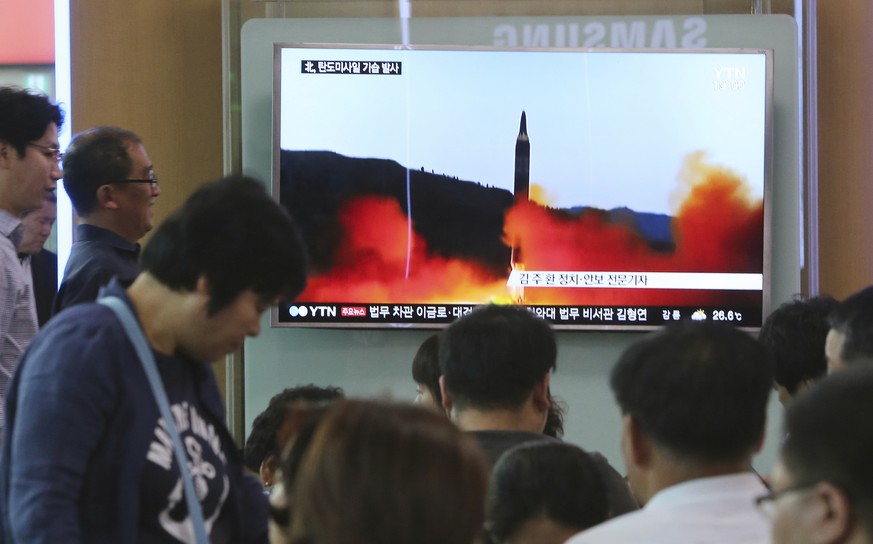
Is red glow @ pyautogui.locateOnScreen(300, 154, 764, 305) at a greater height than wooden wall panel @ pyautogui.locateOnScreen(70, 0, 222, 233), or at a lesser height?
lesser

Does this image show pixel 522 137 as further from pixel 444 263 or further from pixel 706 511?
pixel 706 511

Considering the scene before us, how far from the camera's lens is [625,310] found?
4594 mm

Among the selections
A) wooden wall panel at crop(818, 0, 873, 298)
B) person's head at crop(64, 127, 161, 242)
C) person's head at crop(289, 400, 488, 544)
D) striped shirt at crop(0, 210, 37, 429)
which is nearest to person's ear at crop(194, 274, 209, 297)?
person's head at crop(289, 400, 488, 544)

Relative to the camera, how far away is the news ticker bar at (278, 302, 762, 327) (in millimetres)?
4578

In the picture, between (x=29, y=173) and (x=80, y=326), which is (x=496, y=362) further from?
(x=29, y=173)

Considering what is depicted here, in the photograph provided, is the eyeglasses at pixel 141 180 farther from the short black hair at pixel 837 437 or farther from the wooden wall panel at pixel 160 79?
the short black hair at pixel 837 437

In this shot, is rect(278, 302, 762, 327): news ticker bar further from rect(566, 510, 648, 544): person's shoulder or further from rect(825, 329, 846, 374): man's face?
rect(566, 510, 648, 544): person's shoulder

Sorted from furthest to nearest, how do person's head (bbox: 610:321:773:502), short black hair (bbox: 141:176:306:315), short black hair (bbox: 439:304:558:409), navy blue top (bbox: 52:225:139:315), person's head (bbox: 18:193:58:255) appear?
person's head (bbox: 18:193:58:255) → navy blue top (bbox: 52:225:139:315) → short black hair (bbox: 439:304:558:409) → short black hair (bbox: 141:176:306:315) → person's head (bbox: 610:321:773:502)

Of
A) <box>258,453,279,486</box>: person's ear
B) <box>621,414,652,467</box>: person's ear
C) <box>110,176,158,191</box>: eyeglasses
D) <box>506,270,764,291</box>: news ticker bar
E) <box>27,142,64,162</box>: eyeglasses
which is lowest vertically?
<box>258,453,279,486</box>: person's ear

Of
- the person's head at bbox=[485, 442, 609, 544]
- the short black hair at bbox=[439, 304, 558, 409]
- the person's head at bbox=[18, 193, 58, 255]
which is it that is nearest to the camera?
the person's head at bbox=[485, 442, 609, 544]

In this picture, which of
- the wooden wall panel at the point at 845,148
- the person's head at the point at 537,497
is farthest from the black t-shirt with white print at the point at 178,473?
the wooden wall panel at the point at 845,148

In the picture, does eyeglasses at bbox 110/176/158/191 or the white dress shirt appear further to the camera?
eyeglasses at bbox 110/176/158/191

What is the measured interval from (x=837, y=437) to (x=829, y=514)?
0.08 meters

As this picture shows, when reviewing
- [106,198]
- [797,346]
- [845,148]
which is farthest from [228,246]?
[845,148]
